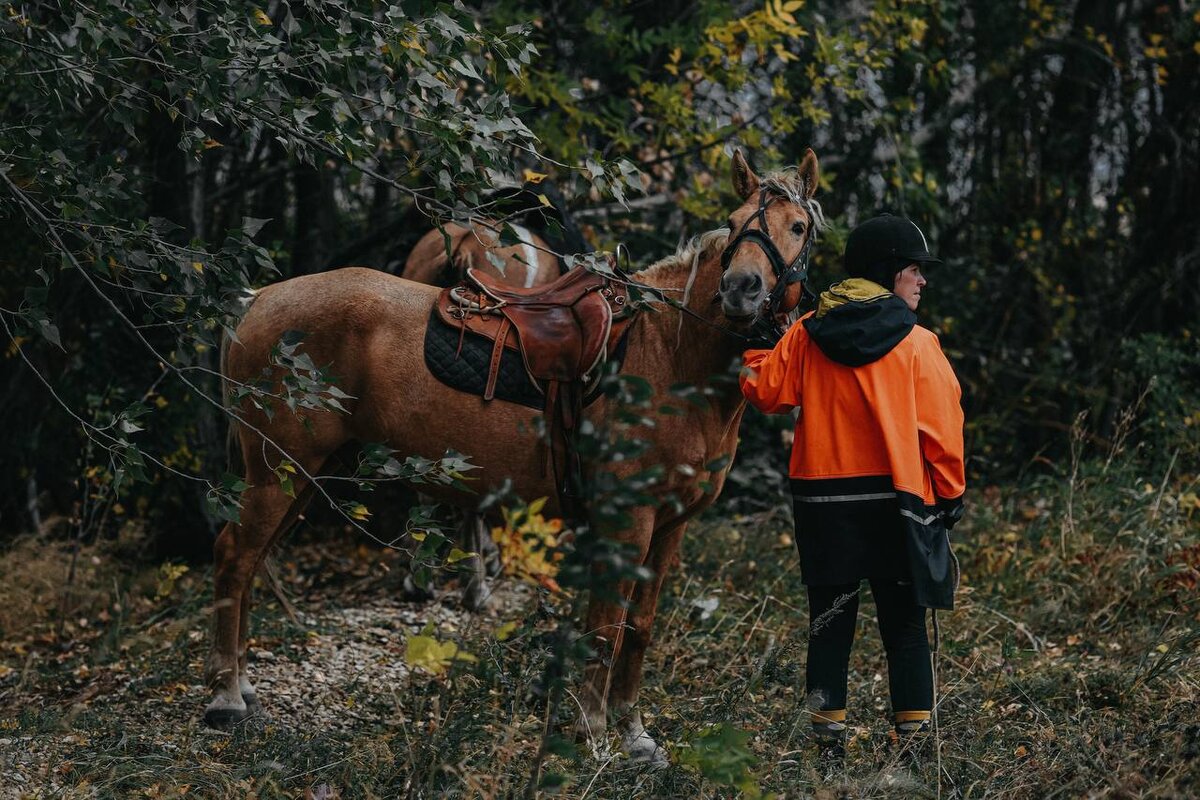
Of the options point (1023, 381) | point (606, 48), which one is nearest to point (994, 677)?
point (606, 48)

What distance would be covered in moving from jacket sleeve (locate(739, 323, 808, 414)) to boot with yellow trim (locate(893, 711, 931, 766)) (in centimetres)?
112

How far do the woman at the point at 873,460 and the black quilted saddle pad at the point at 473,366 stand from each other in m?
0.97

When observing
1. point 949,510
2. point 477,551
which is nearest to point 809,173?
point 949,510

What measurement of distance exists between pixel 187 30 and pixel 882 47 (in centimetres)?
463

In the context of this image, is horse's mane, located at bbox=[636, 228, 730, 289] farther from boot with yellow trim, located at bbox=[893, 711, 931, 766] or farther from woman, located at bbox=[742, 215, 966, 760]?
boot with yellow trim, located at bbox=[893, 711, 931, 766]

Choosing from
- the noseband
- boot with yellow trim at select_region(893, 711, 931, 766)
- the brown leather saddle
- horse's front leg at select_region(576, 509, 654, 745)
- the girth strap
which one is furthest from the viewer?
the girth strap

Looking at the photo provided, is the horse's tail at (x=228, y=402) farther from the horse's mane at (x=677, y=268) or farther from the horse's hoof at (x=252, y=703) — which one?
the horse's mane at (x=677, y=268)

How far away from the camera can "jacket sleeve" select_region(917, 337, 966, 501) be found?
366 centimetres

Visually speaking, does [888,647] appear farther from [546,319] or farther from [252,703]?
[252,703]


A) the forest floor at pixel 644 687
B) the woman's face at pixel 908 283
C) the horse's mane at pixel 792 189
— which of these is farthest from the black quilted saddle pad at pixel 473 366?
the woman's face at pixel 908 283

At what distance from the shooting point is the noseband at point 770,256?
12.7ft

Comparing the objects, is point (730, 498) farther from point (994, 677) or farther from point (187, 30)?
point (187, 30)

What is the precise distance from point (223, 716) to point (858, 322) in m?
2.95

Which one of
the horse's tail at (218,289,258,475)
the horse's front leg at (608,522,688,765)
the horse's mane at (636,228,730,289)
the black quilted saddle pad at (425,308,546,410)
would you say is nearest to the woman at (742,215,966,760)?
the horse's mane at (636,228,730,289)
